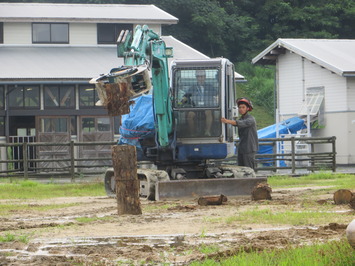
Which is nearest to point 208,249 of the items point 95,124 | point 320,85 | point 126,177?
point 126,177

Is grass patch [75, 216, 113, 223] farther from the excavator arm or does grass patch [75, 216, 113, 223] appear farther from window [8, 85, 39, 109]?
window [8, 85, 39, 109]

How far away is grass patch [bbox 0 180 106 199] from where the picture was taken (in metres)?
22.7

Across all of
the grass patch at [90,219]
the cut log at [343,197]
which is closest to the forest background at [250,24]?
the cut log at [343,197]

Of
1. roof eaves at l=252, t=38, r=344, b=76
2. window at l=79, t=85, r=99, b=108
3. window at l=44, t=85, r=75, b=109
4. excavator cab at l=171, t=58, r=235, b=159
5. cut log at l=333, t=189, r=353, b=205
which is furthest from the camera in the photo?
roof eaves at l=252, t=38, r=344, b=76

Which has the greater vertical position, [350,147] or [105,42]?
[105,42]

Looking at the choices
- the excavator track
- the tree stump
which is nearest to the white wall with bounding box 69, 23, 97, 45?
the excavator track

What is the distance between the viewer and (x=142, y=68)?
52.9ft

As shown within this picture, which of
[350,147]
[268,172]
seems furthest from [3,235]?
[350,147]

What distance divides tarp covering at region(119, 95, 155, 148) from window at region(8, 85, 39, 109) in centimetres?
1830

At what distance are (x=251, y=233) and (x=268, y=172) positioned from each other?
818 inches

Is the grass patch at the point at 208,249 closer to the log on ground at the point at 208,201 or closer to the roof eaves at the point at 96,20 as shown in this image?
the log on ground at the point at 208,201

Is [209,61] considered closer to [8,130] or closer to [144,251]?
[144,251]

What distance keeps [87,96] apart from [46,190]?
14802mm

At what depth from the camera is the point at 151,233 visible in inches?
460
